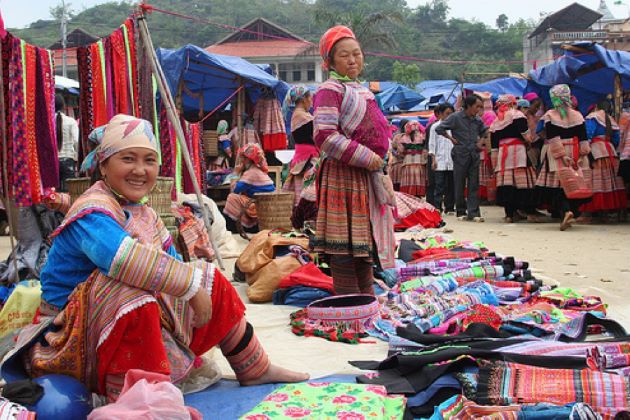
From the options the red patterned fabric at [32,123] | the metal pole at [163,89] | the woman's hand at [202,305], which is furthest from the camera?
the metal pole at [163,89]

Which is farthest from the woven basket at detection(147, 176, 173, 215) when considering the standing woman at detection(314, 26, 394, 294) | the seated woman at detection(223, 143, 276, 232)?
the seated woman at detection(223, 143, 276, 232)

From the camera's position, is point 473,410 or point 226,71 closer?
point 473,410

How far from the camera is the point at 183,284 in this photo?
2299 mm

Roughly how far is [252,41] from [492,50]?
2196 cm

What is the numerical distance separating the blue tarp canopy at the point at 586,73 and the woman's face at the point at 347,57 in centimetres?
647

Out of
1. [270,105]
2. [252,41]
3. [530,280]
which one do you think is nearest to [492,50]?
[252,41]

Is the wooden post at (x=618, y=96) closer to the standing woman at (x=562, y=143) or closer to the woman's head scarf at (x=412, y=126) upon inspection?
the standing woman at (x=562, y=143)

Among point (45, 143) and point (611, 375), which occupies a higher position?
point (45, 143)

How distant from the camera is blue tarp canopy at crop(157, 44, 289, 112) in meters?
10.6

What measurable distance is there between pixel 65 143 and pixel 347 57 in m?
4.32

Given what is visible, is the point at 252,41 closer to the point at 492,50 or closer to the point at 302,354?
the point at 492,50

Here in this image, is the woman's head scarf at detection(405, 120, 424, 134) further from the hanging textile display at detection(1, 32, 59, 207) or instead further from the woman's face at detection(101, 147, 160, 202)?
the woman's face at detection(101, 147, 160, 202)

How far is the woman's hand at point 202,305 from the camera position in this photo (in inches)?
93.7

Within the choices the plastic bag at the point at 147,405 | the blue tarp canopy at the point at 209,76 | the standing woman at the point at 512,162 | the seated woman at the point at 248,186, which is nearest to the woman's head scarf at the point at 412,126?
the standing woman at the point at 512,162
